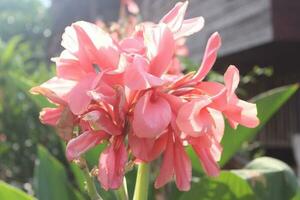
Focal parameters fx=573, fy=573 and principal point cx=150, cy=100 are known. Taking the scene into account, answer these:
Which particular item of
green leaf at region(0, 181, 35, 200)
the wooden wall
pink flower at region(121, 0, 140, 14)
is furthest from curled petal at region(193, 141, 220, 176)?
the wooden wall

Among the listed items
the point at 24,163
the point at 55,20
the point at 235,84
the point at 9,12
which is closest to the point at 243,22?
the point at 24,163

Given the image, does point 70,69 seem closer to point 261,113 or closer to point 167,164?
point 167,164

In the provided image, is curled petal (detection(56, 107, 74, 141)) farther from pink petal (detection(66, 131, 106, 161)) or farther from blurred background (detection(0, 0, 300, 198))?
blurred background (detection(0, 0, 300, 198))

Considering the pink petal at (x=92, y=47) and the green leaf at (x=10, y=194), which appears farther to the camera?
the green leaf at (x=10, y=194)

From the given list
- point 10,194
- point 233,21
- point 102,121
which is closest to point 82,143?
point 102,121

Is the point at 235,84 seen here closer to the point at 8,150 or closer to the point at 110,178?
the point at 110,178

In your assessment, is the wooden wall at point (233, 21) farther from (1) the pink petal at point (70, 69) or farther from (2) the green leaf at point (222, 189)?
(1) the pink petal at point (70, 69)

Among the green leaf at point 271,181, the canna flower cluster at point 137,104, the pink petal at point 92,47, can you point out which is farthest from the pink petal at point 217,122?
the green leaf at point 271,181
